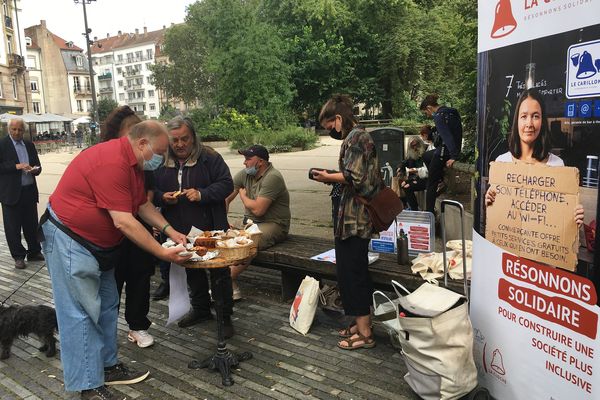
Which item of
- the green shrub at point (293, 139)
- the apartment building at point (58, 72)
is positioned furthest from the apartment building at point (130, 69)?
the green shrub at point (293, 139)

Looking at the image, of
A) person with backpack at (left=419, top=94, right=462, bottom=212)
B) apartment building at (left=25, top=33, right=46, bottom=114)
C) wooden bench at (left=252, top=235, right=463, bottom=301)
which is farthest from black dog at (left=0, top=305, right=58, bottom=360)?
apartment building at (left=25, top=33, right=46, bottom=114)

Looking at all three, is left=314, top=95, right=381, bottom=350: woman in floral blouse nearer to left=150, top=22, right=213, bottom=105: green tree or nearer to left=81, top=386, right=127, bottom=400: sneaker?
left=81, top=386, right=127, bottom=400: sneaker

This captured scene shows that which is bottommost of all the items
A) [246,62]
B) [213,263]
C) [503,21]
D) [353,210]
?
[213,263]

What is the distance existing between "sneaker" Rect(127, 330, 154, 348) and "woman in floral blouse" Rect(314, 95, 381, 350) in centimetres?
152

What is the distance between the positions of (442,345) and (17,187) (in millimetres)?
5704

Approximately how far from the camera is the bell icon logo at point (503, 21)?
2404 mm

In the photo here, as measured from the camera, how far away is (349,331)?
12.6ft

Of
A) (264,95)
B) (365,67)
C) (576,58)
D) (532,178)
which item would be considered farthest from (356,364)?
(365,67)

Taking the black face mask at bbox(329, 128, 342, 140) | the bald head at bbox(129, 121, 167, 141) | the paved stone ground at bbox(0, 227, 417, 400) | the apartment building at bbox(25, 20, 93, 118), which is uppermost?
the apartment building at bbox(25, 20, 93, 118)

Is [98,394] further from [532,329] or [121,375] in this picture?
[532,329]

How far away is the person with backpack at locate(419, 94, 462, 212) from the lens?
235 inches

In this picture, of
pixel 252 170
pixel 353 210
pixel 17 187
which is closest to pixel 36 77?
pixel 17 187

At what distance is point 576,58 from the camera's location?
6.75 ft

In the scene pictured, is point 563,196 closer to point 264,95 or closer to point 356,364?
point 356,364
